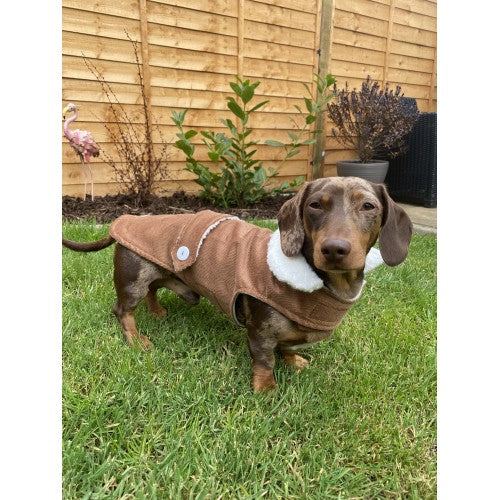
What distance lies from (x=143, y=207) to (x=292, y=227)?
355 cm

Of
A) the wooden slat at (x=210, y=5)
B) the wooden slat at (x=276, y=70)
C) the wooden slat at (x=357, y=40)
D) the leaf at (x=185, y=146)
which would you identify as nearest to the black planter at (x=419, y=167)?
the wooden slat at (x=357, y=40)

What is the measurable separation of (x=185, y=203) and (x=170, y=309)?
2.71 meters

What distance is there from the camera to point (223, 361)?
2232 mm

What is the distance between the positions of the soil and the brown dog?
7.83ft

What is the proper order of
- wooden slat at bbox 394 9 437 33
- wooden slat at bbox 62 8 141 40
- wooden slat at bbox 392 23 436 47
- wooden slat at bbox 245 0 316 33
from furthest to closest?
wooden slat at bbox 392 23 436 47 < wooden slat at bbox 245 0 316 33 < wooden slat at bbox 394 9 437 33 < wooden slat at bbox 62 8 141 40

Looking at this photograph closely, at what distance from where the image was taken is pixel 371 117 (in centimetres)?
628

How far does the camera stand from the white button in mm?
2158

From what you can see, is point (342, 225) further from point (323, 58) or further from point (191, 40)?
point (323, 58)

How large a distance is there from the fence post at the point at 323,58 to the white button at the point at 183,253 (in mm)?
4340


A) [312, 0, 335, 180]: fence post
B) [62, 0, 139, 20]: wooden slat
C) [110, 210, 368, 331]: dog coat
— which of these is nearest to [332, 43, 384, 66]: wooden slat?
[312, 0, 335, 180]: fence post

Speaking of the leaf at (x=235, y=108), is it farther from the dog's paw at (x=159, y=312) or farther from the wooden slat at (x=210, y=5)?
the dog's paw at (x=159, y=312)

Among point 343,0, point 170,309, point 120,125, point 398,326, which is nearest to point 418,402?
point 398,326

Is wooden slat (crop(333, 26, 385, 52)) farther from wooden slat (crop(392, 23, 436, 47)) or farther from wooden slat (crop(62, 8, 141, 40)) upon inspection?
wooden slat (crop(62, 8, 141, 40))
